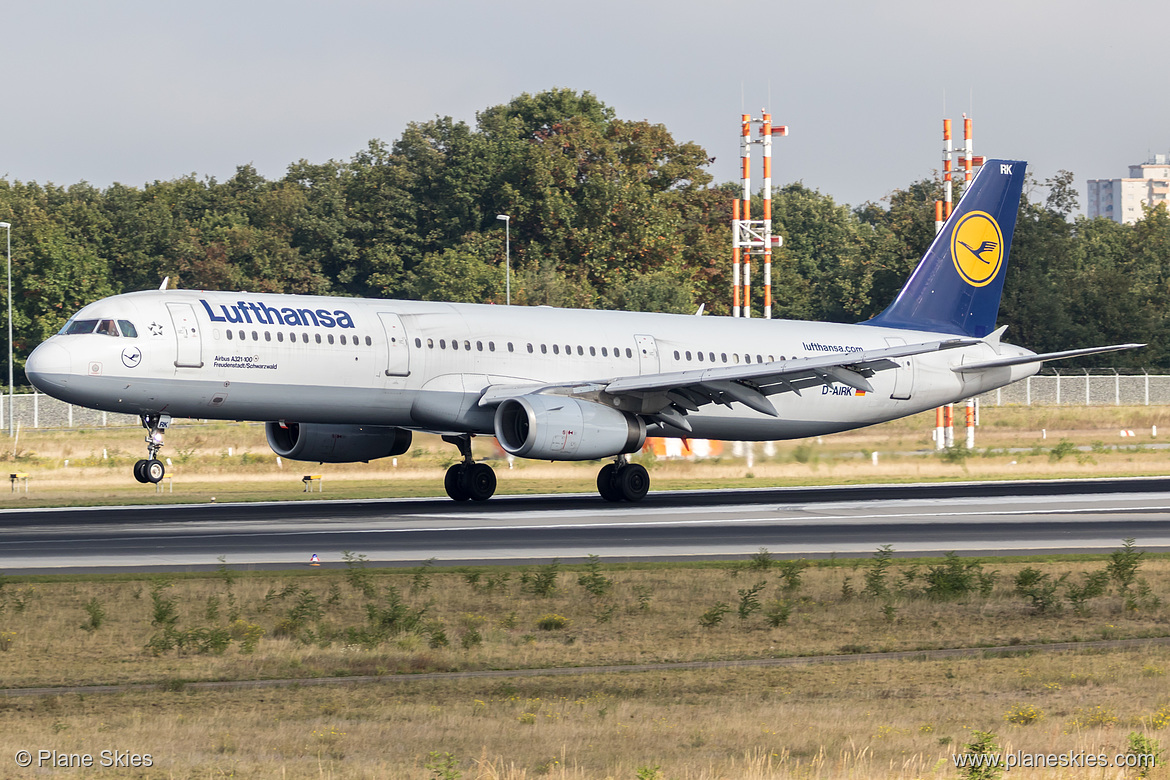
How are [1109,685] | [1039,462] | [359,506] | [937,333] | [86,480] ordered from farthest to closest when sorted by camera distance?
[1039,462]
[86,480]
[937,333]
[359,506]
[1109,685]

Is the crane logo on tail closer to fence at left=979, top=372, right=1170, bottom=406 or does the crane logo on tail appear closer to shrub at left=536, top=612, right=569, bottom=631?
shrub at left=536, top=612, right=569, bottom=631

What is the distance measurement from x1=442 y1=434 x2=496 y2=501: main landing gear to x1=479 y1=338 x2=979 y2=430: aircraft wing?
2.54m

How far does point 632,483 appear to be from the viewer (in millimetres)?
37406

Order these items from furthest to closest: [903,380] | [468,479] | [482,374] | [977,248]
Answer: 1. [977,248]
2. [903,380]
3. [468,479]
4. [482,374]

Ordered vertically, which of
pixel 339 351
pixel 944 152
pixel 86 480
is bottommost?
pixel 86 480

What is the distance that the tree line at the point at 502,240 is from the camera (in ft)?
300

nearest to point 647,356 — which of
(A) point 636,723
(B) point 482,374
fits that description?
(B) point 482,374

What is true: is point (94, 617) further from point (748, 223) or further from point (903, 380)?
point (748, 223)

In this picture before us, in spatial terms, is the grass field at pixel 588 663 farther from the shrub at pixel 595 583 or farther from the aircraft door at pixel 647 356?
the aircraft door at pixel 647 356

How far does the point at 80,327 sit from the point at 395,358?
698 centimetres

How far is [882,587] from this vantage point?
2031cm

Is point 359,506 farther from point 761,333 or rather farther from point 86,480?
point 86,480

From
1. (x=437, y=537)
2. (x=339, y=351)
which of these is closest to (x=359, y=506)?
(x=339, y=351)

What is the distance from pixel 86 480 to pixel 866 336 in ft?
82.3
